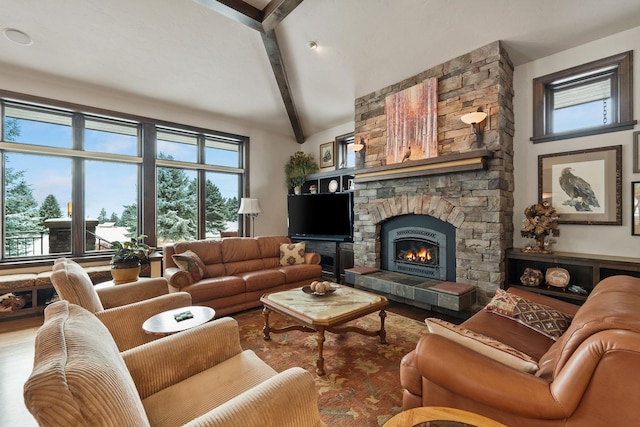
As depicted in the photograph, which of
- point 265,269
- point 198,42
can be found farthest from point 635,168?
point 198,42

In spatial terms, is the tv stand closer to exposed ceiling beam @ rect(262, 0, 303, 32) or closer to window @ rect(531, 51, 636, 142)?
window @ rect(531, 51, 636, 142)

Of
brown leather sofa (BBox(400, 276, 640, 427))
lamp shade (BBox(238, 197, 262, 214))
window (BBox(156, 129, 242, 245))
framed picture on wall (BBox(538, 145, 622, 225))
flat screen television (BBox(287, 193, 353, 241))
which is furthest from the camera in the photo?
lamp shade (BBox(238, 197, 262, 214))

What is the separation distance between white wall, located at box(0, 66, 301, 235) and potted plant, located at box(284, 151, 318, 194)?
278 millimetres

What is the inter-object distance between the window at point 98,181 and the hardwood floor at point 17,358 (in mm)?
1162

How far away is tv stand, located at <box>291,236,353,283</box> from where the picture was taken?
193 inches

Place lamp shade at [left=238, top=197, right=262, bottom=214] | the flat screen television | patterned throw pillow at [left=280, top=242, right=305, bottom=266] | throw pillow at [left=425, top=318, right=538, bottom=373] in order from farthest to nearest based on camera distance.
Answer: lamp shade at [left=238, top=197, right=262, bottom=214]
the flat screen television
patterned throw pillow at [left=280, top=242, right=305, bottom=266]
throw pillow at [left=425, top=318, right=538, bottom=373]

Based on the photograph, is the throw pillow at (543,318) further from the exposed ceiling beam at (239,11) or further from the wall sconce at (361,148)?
the exposed ceiling beam at (239,11)

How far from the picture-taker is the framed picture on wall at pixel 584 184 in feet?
9.12

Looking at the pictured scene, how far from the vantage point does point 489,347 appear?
50.4 inches

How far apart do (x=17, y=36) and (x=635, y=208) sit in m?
6.89

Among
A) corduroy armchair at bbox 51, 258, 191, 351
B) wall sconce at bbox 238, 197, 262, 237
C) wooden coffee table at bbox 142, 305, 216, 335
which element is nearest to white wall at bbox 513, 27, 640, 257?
wooden coffee table at bbox 142, 305, 216, 335

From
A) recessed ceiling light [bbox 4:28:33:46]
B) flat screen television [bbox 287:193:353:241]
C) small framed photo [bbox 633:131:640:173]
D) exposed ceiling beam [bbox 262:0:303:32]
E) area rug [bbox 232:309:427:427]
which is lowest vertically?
area rug [bbox 232:309:427:427]

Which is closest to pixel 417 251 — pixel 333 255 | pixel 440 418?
pixel 333 255

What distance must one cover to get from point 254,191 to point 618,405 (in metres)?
5.63
